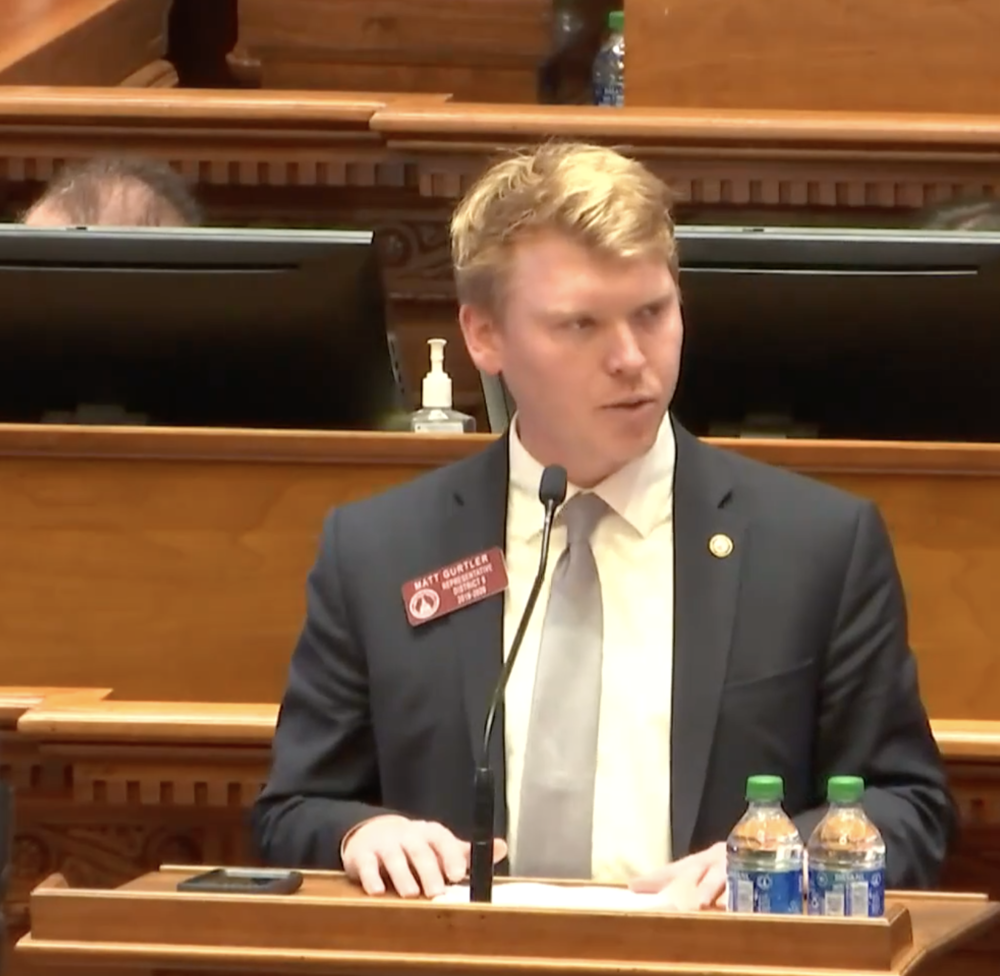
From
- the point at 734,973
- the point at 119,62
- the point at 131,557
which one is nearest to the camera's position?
the point at 734,973

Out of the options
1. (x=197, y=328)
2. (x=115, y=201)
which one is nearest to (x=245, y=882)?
(x=197, y=328)

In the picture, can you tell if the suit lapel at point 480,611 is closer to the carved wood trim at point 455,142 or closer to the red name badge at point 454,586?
the red name badge at point 454,586

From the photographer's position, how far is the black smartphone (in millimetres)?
1237

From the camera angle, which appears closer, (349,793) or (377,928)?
(377,928)

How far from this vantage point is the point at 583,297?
149cm

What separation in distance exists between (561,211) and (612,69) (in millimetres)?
1429

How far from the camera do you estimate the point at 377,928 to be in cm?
117

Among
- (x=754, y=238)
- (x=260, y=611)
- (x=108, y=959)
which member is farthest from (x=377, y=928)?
(x=754, y=238)

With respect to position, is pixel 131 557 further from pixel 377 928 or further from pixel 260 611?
pixel 377 928

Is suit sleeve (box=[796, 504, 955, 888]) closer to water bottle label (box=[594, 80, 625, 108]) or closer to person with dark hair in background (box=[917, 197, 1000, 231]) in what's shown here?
person with dark hair in background (box=[917, 197, 1000, 231])

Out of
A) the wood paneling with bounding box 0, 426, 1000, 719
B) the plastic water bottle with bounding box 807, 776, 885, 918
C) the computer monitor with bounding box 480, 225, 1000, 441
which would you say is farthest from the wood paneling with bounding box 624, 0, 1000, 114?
the plastic water bottle with bounding box 807, 776, 885, 918

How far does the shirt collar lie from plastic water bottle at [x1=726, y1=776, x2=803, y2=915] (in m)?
0.31

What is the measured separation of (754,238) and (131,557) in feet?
1.74

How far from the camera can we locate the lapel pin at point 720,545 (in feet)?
5.06
